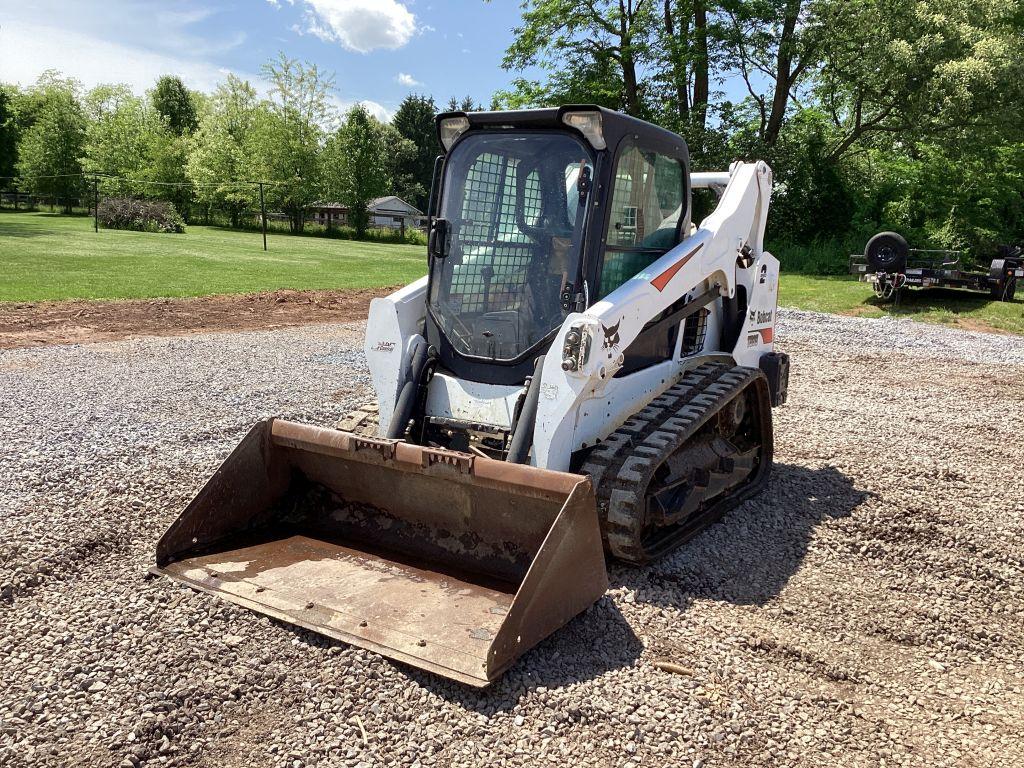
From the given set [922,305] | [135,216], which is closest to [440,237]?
[922,305]

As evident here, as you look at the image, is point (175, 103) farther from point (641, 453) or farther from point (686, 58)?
point (641, 453)

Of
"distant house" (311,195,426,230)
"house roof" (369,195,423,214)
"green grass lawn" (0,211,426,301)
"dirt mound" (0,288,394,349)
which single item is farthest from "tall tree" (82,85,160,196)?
"dirt mound" (0,288,394,349)

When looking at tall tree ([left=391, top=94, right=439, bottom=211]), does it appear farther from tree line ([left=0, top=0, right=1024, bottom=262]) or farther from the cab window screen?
the cab window screen

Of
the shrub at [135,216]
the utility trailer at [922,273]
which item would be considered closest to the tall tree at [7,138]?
the shrub at [135,216]

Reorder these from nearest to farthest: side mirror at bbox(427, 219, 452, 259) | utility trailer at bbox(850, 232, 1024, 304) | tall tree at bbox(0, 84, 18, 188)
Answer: side mirror at bbox(427, 219, 452, 259) → utility trailer at bbox(850, 232, 1024, 304) → tall tree at bbox(0, 84, 18, 188)

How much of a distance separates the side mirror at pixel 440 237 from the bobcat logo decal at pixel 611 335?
1.30 meters

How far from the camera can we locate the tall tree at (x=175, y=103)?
7975 cm

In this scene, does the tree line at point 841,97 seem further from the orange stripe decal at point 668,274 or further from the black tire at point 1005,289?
the orange stripe decal at point 668,274

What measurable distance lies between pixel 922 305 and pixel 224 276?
16800 mm

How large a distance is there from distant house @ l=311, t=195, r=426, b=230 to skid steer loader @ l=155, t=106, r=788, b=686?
140 feet

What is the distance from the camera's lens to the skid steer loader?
12.9ft

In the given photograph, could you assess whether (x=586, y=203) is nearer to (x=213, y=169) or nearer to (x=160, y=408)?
(x=160, y=408)

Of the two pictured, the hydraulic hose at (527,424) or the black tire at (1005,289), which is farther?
the black tire at (1005,289)

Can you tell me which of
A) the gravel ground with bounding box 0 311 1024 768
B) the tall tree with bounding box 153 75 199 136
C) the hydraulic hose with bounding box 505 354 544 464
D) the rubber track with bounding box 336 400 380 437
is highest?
the tall tree with bounding box 153 75 199 136
